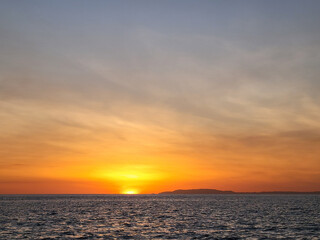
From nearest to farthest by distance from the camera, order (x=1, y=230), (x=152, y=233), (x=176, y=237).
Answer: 1. (x=176, y=237)
2. (x=152, y=233)
3. (x=1, y=230)

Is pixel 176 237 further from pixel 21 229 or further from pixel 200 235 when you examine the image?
pixel 21 229

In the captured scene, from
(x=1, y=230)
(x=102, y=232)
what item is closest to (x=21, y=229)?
(x=1, y=230)

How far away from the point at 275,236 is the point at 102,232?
26.9 meters

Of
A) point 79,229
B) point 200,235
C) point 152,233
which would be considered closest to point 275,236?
point 200,235

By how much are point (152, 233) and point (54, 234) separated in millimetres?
15127

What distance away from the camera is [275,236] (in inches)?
1971

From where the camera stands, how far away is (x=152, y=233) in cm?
5184

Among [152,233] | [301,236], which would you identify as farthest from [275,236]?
[152,233]

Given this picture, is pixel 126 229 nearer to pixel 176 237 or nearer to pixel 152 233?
pixel 152 233

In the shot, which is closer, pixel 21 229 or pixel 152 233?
pixel 152 233

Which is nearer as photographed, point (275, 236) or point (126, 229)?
point (275, 236)

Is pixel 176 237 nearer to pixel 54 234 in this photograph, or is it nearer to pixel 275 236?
pixel 275 236

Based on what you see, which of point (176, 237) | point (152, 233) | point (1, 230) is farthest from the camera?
point (1, 230)

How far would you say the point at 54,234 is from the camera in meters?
51.0
